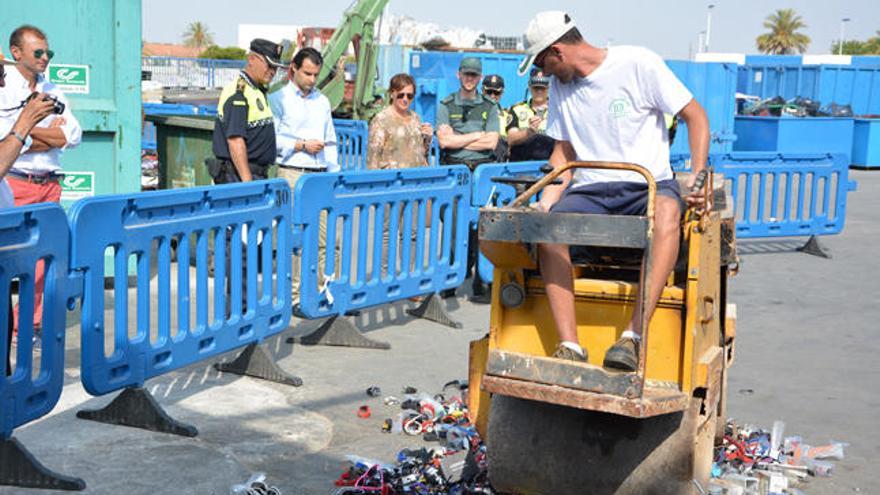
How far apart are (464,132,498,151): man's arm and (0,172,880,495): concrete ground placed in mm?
1413

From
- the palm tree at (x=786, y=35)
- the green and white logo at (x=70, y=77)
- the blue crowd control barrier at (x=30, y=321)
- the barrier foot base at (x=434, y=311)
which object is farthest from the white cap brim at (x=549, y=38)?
the palm tree at (x=786, y=35)

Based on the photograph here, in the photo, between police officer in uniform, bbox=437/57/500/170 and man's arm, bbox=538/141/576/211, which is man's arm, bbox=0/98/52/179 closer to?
man's arm, bbox=538/141/576/211

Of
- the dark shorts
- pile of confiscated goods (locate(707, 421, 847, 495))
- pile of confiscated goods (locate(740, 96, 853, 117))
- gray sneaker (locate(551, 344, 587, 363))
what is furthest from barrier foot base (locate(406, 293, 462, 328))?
pile of confiscated goods (locate(740, 96, 853, 117))

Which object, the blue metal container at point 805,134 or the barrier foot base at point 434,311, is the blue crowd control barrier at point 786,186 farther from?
the blue metal container at point 805,134

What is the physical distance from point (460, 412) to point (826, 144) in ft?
72.3

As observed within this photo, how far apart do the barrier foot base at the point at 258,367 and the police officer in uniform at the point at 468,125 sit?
3.40 metres

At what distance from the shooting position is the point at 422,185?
340 inches

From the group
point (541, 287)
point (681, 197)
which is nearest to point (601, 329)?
point (541, 287)

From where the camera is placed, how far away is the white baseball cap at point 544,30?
186 inches

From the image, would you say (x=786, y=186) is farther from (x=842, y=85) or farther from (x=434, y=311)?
(x=842, y=85)

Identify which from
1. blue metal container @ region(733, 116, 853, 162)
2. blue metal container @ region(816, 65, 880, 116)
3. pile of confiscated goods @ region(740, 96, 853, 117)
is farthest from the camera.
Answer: blue metal container @ region(816, 65, 880, 116)

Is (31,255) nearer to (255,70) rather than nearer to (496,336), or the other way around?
(496,336)

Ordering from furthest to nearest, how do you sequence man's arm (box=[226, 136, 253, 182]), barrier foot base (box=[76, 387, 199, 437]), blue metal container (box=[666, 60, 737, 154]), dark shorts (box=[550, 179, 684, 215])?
blue metal container (box=[666, 60, 737, 154])
man's arm (box=[226, 136, 253, 182])
barrier foot base (box=[76, 387, 199, 437])
dark shorts (box=[550, 179, 684, 215])

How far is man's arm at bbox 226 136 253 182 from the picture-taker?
26.3 ft
